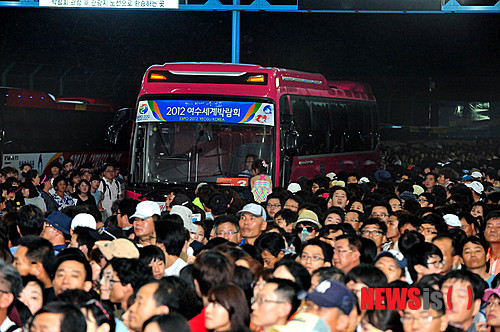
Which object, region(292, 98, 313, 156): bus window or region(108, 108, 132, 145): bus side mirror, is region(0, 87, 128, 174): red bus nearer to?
Result: region(108, 108, 132, 145): bus side mirror

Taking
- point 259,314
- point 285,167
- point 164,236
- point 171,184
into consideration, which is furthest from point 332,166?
point 259,314

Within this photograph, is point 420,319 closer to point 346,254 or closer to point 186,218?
point 346,254

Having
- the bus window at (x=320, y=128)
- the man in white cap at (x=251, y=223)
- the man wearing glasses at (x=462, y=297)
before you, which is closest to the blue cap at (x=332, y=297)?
the man wearing glasses at (x=462, y=297)

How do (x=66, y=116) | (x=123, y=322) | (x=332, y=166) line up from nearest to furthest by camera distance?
(x=123, y=322) → (x=332, y=166) → (x=66, y=116)

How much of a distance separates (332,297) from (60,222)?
4520 mm

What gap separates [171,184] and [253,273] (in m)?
7.89

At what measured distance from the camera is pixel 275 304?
564 cm

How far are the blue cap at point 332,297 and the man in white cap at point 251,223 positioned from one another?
4.54 meters

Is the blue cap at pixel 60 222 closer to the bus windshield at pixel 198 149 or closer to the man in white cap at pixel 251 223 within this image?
the man in white cap at pixel 251 223

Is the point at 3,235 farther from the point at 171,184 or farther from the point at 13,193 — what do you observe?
the point at 171,184

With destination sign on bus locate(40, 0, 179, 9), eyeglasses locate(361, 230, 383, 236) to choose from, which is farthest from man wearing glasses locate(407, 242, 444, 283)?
destination sign on bus locate(40, 0, 179, 9)

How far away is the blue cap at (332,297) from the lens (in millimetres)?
5383

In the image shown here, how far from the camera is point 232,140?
14883 mm

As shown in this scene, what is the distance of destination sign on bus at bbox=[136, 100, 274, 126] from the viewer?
1478cm
